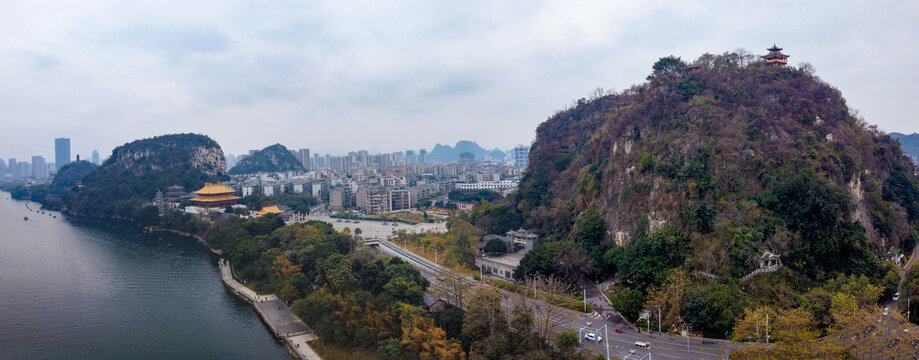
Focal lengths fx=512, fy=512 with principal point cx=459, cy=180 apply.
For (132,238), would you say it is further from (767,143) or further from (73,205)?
(767,143)

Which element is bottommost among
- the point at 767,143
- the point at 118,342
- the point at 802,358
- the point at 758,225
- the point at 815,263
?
the point at 118,342

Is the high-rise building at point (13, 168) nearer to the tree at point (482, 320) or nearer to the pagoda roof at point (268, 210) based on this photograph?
the pagoda roof at point (268, 210)

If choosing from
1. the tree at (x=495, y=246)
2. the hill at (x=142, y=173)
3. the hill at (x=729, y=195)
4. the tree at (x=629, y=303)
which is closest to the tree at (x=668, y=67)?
the hill at (x=729, y=195)

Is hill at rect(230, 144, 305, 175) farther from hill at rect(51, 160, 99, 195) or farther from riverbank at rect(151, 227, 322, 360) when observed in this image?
riverbank at rect(151, 227, 322, 360)

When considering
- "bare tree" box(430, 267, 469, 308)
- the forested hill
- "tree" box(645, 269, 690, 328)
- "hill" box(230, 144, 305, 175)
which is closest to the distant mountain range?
the forested hill

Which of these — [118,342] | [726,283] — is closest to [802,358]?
[726,283]

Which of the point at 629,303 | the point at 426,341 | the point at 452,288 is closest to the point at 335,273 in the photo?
the point at 452,288
